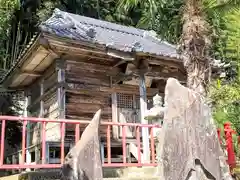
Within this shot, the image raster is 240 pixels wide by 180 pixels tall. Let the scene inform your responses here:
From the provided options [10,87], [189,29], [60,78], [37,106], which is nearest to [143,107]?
[60,78]

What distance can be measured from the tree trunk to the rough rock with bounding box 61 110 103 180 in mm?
2992

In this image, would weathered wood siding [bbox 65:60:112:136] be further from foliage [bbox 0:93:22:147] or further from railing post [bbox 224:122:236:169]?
foliage [bbox 0:93:22:147]

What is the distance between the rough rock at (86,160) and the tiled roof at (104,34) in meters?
4.19

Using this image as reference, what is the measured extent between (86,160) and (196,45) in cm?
370

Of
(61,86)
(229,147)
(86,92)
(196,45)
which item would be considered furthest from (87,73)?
(229,147)

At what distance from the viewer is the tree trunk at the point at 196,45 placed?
674 centimetres

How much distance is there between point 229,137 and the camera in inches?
288

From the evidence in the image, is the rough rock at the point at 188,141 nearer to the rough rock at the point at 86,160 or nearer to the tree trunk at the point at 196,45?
the rough rock at the point at 86,160

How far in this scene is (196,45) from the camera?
684 centimetres

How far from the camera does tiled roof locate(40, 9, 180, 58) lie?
27.9 ft

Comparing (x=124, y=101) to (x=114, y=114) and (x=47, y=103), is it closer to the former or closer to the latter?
(x=114, y=114)

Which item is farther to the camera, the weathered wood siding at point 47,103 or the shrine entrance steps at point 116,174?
the weathered wood siding at point 47,103

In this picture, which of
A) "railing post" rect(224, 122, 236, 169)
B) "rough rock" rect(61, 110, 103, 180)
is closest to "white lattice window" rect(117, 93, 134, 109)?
"railing post" rect(224, 122, 236, 169)

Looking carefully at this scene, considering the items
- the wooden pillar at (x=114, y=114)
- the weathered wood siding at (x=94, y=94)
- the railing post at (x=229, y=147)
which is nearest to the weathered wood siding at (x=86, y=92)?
the weathered wood siding at (x=94, y=94)
